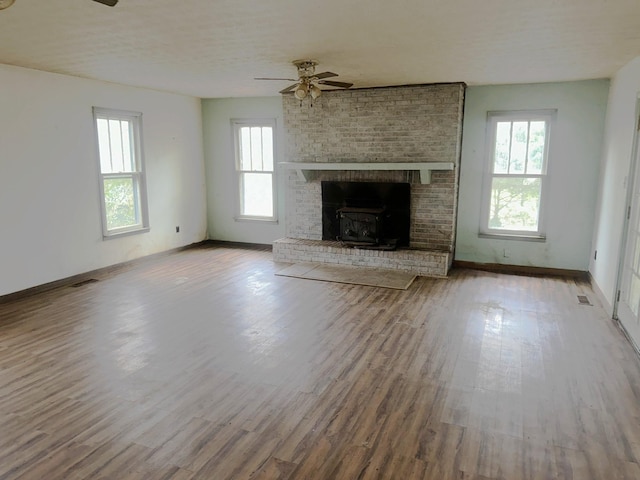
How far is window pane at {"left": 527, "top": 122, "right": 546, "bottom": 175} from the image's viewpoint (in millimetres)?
5789

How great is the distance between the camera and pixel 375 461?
227cm

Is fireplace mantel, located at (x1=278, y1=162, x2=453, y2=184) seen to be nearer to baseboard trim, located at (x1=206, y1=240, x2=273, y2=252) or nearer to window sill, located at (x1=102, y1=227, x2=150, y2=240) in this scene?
baseboard trim, located at (x1=206, y1=240, x2=273, y2=252)

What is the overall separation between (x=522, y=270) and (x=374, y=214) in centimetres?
214

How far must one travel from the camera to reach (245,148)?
24.5 ft

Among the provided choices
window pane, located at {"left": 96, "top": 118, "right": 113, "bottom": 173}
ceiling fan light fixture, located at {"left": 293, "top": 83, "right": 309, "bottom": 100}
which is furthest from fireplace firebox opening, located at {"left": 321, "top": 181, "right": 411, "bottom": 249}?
window pane, located at {"left": 96, "top": 118, "right": 113, "bottom": 173}

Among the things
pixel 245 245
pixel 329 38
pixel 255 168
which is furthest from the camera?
pixel 245 245

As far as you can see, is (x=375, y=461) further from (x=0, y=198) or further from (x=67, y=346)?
(x=0, y=198)

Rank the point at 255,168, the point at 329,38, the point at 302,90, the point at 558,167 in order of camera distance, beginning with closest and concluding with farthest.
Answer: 1. the point at 329,38
2. the point at 302,90
3. the point at 558,167
4. the point at 255,168

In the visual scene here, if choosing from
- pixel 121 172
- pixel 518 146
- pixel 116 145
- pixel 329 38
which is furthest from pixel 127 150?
pixel 518 146

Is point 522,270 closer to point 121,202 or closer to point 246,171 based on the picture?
point 246,171

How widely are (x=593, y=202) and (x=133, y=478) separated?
5.84 m

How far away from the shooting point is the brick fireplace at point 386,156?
231 inches

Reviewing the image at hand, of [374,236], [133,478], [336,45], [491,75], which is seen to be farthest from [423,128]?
[133,478]

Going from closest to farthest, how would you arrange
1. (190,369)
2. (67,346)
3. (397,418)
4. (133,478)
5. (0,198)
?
(133,478) → (397,418) → (190,369) → (67,346) → (0,198)
